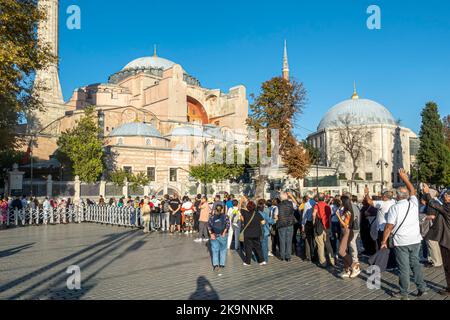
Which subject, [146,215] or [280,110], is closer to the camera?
[146,215]

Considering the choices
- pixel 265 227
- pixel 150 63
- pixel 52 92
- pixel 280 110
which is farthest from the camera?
pixel 150 63

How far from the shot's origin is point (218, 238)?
828cm

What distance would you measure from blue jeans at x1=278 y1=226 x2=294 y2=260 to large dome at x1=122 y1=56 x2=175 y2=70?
184 feet

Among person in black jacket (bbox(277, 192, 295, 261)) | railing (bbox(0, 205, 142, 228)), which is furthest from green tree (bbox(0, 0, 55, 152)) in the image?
person in black jacket (bbox(277, 192, 295, 261))

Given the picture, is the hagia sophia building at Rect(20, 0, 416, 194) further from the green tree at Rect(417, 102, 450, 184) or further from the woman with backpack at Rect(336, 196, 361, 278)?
the woman with backpack at Rect(336, 196, 361, 278)

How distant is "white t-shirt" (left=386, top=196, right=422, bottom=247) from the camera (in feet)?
18.7

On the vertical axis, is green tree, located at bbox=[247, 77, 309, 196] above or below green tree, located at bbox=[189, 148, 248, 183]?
above

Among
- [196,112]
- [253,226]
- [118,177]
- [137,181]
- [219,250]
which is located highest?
[196,112]

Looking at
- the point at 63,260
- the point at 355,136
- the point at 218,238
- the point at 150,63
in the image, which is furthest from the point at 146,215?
the point at 150,63

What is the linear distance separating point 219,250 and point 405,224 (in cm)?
389

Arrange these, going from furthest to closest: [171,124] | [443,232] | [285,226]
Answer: [171,124] < [285,226] < [443,232]

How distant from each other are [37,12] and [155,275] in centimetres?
1267

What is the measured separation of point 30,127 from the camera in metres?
42.2

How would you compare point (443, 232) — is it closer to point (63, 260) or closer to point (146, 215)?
point (63, 260)
